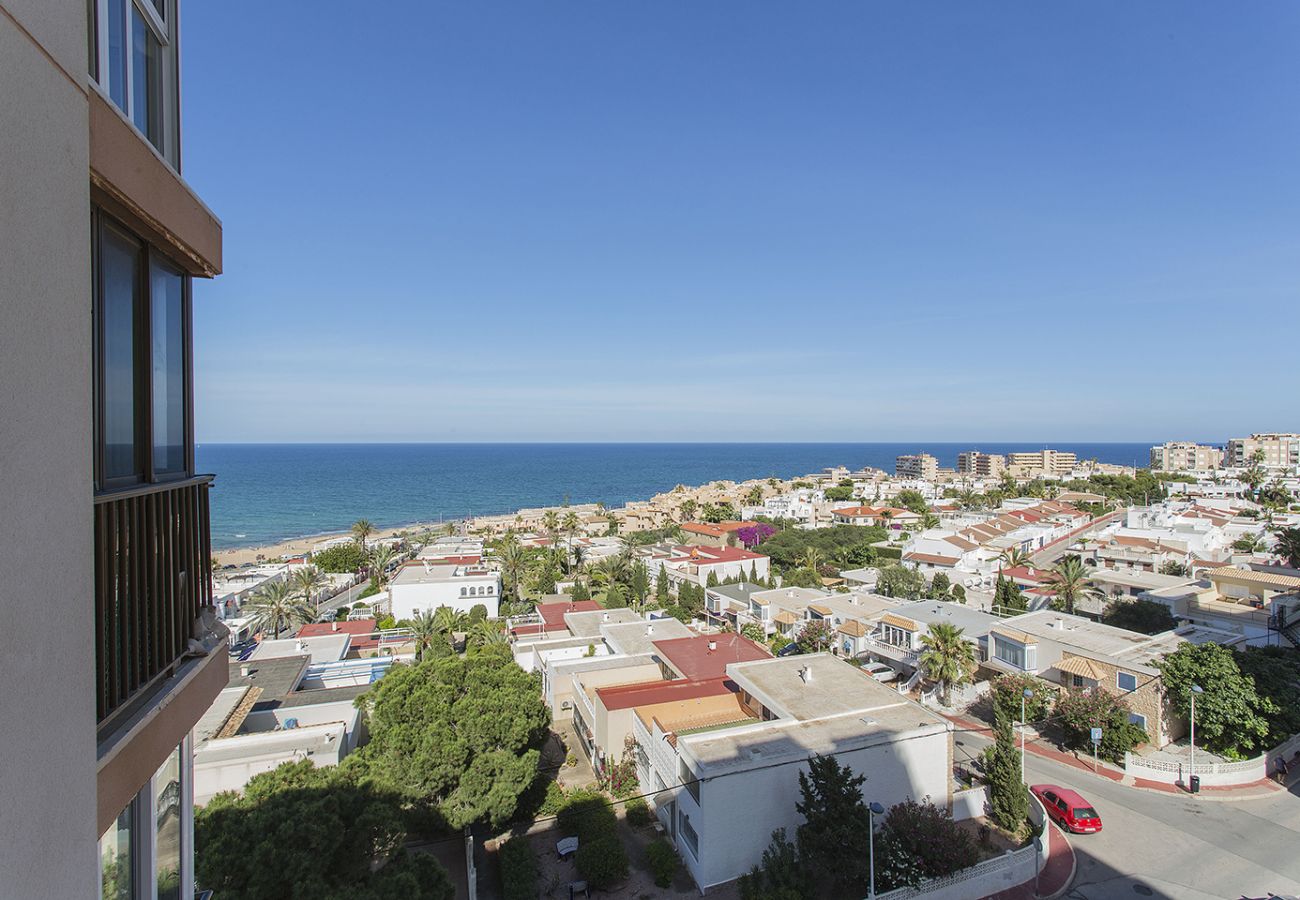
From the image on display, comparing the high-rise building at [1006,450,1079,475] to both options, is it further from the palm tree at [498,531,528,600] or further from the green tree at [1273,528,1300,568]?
the palm tree at [498,531,528,600]

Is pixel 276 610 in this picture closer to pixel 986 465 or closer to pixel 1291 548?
pixel 1291 548

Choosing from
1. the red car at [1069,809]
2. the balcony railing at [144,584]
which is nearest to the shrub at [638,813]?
the red car at [1069,809]

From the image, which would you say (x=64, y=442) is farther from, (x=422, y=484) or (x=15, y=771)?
(x=422, y=484)

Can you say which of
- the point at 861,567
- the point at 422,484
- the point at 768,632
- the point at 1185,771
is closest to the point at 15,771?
the point at 1185,771

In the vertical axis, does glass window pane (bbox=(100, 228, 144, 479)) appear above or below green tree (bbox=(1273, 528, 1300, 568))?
above

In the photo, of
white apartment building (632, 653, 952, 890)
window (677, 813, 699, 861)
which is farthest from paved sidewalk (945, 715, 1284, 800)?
window (677, 813, 699, 861)
